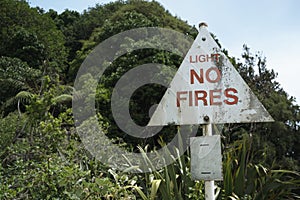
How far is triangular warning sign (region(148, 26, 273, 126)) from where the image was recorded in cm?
254

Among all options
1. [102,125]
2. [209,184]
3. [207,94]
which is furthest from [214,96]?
[102,125]

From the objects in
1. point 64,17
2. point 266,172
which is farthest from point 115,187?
point 64,17

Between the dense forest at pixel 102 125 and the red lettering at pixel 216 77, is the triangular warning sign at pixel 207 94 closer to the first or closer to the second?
the red lettering at pixel 216 77

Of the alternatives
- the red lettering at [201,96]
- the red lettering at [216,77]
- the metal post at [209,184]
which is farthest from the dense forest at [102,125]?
the red lettering at [216,77]

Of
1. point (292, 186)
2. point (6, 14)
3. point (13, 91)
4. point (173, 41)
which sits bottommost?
point (292, 186)

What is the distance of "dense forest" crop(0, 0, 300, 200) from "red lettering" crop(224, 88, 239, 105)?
3.71 ft

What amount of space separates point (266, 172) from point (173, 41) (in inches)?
223

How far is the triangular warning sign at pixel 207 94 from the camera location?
99.9 inches

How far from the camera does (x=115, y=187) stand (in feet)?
11.7

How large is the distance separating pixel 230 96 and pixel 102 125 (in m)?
3.36

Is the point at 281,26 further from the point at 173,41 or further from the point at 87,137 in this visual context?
the point at 173,41

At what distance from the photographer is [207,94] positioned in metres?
2.62

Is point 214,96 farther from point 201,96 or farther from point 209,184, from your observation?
point 209,184

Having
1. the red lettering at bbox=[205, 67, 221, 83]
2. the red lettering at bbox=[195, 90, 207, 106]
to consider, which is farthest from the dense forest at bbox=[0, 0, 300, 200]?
the red lettering at bbox=[205, 67, 221, 83]
